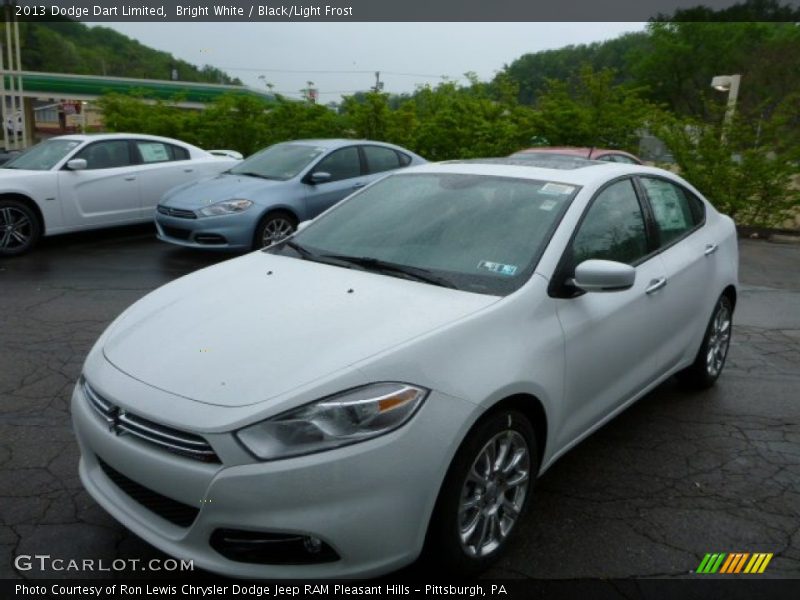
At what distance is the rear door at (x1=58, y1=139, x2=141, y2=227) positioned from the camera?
9.16 metres

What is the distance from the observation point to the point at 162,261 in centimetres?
904

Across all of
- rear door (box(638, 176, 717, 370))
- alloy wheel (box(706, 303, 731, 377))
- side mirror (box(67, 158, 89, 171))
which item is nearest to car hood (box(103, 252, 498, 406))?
rear door (box(638, 176, 717, 370))

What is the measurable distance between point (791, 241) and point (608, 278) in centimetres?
1179

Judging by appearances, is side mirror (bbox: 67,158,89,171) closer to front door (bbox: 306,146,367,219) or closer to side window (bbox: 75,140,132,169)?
side window (bbox: 75,140,132,169)

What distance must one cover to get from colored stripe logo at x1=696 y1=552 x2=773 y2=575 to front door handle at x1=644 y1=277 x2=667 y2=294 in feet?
4.47

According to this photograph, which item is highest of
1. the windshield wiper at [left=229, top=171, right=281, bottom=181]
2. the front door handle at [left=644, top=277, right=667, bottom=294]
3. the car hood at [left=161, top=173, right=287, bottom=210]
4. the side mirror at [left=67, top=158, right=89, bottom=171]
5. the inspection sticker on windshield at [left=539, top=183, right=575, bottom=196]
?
the inspection sticker on windshield at [left=539, top=183, right=575, bottom=196]

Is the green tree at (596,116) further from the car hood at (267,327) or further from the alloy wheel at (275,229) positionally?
the car hood at (267,327)

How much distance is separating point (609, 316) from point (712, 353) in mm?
1925

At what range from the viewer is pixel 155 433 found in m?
2.51

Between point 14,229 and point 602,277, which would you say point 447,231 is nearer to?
point 602,277

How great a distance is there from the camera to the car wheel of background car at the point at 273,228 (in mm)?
8680

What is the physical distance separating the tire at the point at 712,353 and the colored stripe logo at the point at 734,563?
1878 mm

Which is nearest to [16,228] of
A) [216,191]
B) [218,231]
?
[216,191]

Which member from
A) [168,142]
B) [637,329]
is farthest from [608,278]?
[168,142]
